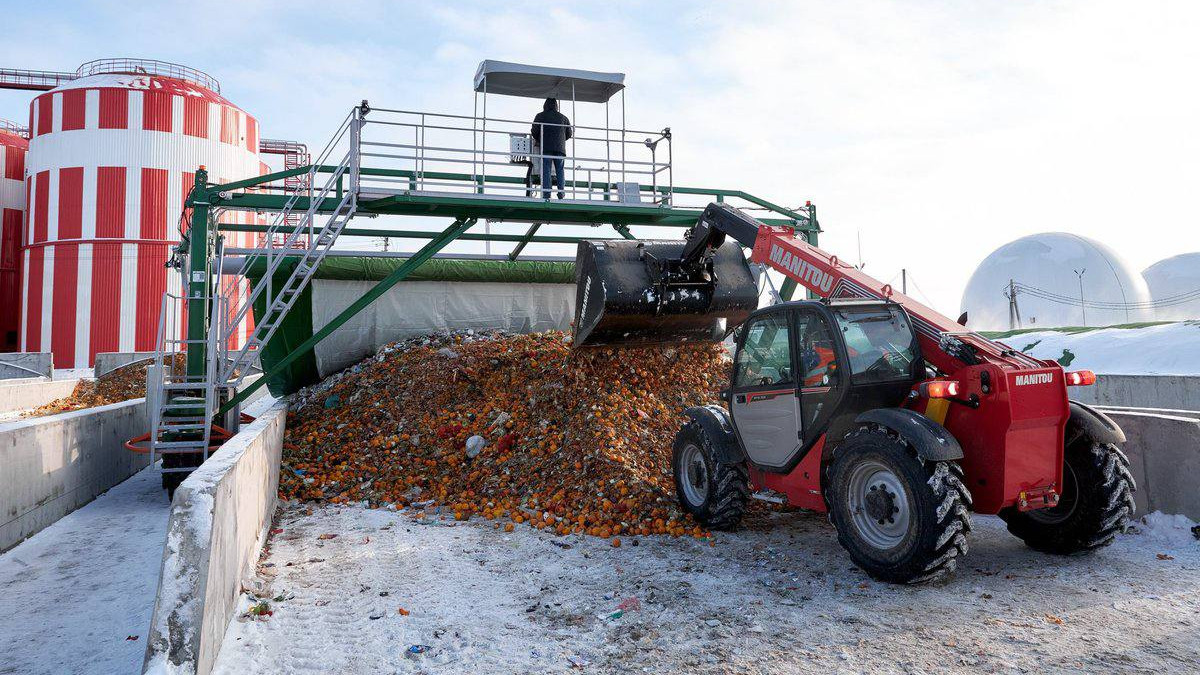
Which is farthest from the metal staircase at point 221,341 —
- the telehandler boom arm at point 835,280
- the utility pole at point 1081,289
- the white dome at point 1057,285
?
the utility pole at point 1081,289

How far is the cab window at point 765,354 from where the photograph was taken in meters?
6.02

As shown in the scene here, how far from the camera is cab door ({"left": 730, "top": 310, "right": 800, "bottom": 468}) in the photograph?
586 cm

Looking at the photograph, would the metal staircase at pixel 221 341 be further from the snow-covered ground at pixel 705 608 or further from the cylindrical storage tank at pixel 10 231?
the cylindrical storage tank at pixel 10 231

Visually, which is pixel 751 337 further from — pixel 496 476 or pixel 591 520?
pixel 496 476

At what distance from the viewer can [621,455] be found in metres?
7.57

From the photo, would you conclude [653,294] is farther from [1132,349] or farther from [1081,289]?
[1081,289]

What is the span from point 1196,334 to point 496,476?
19.5 meters

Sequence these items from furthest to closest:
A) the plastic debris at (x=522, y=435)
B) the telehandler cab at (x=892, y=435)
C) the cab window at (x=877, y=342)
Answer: the plastic debris at (x=522, y=435), the cab window at (x=877, y=342), the telehandler cab at (x=892, y=435)

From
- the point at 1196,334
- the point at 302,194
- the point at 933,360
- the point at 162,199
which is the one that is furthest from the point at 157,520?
the point at 162,199

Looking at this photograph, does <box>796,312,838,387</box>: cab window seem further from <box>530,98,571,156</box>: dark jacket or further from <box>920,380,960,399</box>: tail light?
<box>530,98,571,156</box>: dark jacket

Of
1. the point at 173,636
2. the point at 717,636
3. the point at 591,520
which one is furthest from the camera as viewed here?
the point at 591,520

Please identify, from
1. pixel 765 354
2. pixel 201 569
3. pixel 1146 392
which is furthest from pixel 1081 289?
pixel 201 569

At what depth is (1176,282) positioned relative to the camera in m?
51.0

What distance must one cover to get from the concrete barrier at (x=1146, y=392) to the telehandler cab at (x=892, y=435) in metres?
10.6
